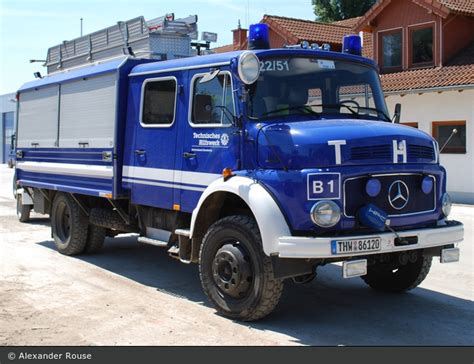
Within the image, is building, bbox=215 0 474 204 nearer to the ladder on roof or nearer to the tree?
the ladder on roof

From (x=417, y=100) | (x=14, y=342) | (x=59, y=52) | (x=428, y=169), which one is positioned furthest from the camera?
(x=417, y=100)

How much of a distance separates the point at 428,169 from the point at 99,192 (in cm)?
440

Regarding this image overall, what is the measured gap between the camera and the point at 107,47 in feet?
30.5

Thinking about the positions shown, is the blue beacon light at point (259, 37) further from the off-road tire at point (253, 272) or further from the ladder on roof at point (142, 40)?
the ladder on roof at point (142, 40)

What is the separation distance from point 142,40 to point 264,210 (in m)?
4.22

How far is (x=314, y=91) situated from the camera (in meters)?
6.32

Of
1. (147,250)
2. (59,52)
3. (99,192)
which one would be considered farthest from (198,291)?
(59,52)

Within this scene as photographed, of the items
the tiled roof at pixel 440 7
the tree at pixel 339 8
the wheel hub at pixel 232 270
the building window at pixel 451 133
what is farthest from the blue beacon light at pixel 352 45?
the tree at pixel 339 8

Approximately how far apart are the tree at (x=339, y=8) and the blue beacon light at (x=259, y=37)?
1291 inches

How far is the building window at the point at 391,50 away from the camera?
807 inches

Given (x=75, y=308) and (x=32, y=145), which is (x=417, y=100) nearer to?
(x=32, y=145)

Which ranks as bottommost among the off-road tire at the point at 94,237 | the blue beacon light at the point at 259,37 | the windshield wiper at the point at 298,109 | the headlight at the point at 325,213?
the off-road tire at the point at 94,237

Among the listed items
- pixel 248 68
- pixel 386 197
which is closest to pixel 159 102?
pixel 248 68

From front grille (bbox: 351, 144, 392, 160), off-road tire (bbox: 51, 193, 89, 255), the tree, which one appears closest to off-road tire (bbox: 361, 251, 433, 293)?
front grille (bbox: 351, 144, 392, 160)
